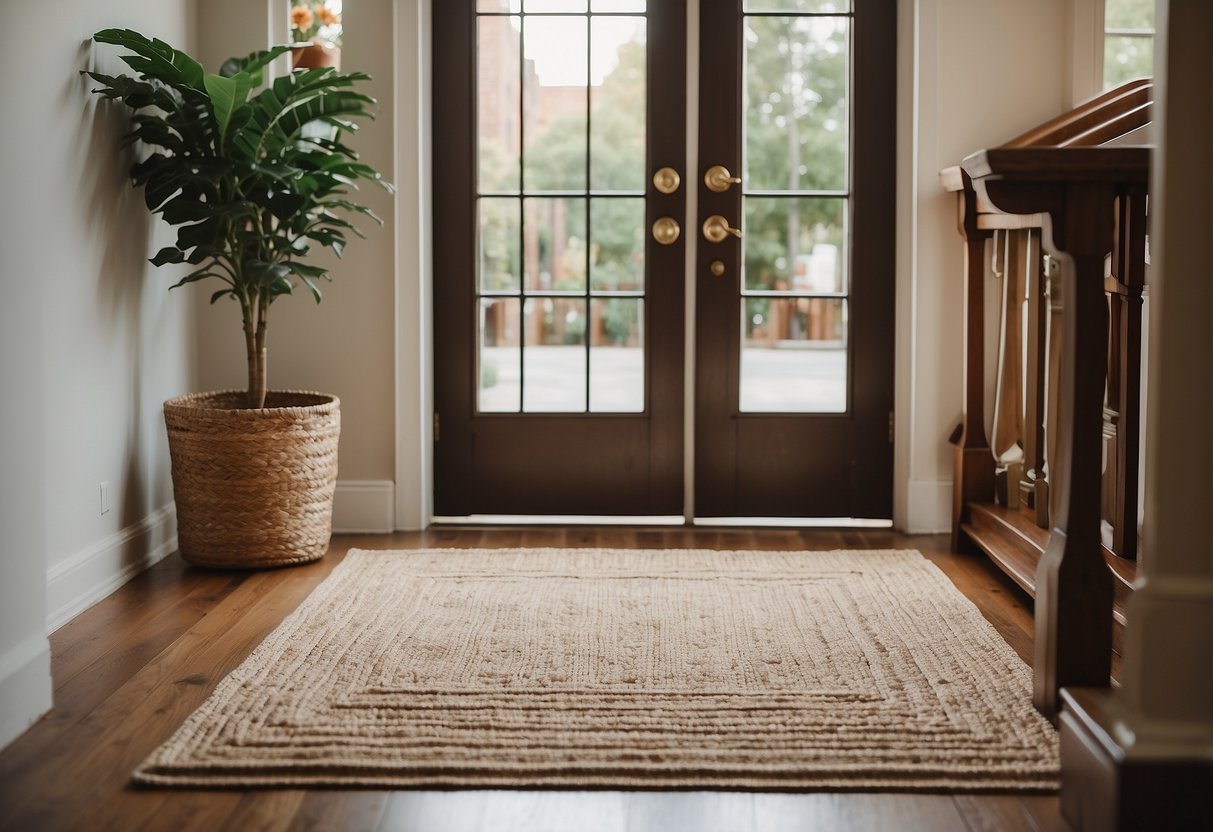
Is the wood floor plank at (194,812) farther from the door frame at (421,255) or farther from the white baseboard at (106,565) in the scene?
the door frame at (421,255)

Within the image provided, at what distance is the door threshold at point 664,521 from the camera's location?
13.9 feet

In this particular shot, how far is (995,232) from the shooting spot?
371 centimetres

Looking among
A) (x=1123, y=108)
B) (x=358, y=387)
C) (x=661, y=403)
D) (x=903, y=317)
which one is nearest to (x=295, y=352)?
(x=358, y=387)

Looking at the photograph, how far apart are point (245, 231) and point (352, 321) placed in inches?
24.5

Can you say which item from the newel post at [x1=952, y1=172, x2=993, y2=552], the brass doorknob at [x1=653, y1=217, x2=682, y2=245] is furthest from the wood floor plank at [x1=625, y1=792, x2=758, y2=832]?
the brass doorknob at [x1=653, y1=217, x2=682, y2=245]

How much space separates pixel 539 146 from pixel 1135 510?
7.13 ft

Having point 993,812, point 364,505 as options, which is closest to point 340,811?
point 993,812

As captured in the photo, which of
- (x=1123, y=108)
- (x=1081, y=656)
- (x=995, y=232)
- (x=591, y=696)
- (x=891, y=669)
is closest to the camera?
(x=1081, y=656)

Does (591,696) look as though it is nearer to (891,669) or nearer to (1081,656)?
(891,669)

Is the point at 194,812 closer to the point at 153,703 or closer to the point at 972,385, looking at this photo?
the point at 153,703

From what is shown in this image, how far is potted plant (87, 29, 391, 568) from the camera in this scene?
337cm

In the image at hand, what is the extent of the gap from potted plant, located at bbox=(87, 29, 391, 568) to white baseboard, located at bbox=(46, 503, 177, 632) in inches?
4.9

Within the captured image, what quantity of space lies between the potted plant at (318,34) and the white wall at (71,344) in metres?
0.34

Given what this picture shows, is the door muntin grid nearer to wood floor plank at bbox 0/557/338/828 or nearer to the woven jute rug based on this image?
the woven jute rug
